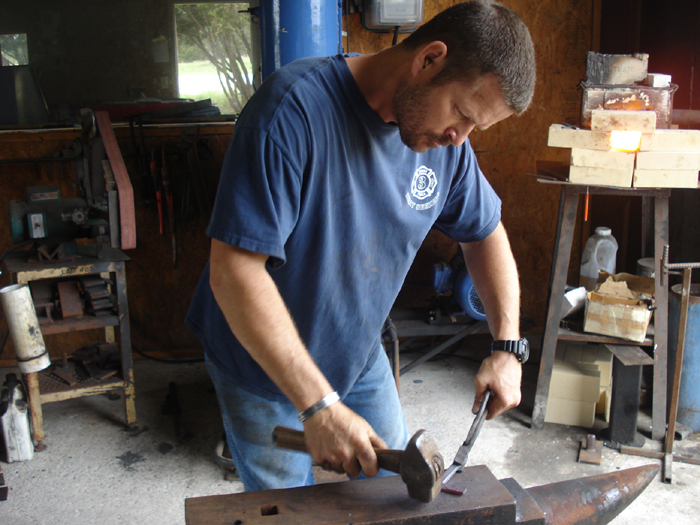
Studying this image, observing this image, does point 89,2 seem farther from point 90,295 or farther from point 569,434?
point 569,434

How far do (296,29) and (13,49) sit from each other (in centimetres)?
437

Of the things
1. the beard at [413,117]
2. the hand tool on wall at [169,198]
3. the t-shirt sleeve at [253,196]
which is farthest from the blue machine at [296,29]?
the t-shirt sleeve at [253,196]

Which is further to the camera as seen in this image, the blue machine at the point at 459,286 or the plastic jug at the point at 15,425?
the blue machine at the point at 459,286

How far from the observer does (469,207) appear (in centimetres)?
147

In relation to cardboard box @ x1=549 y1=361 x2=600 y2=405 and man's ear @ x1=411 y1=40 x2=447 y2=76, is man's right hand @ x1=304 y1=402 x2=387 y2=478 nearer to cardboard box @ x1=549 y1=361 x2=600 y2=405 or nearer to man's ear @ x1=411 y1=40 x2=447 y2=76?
man's ear @ x1=411 y1=40 x2=447 y2=76

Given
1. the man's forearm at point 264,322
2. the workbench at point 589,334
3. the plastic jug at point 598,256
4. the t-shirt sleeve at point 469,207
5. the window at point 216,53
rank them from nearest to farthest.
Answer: the man's forearm at point 264,322, the t-shirt sleeve at point 469,207, the workbench at point 589,334, the plastic jug at point 598,256, the window at point 216,53

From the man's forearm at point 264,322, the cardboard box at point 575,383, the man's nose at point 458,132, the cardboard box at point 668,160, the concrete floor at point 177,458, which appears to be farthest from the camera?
the cardboard box at point 575,383

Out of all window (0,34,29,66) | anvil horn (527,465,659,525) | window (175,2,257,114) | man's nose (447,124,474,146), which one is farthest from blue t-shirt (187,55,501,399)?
window (0,34,29,66)

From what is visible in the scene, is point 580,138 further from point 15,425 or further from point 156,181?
point 15,425

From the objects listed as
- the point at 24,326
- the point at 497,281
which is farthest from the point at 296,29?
the point at 24,326

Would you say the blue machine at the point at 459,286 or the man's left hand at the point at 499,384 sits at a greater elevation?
the man's left hand at the point at 499,384

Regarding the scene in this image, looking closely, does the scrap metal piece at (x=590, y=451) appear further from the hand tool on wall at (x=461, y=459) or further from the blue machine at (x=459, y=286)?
the hand tool on wall at (x=461, y=459)

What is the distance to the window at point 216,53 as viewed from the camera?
523 centimetres

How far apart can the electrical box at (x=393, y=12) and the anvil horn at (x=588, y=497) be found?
2553 millimetres
